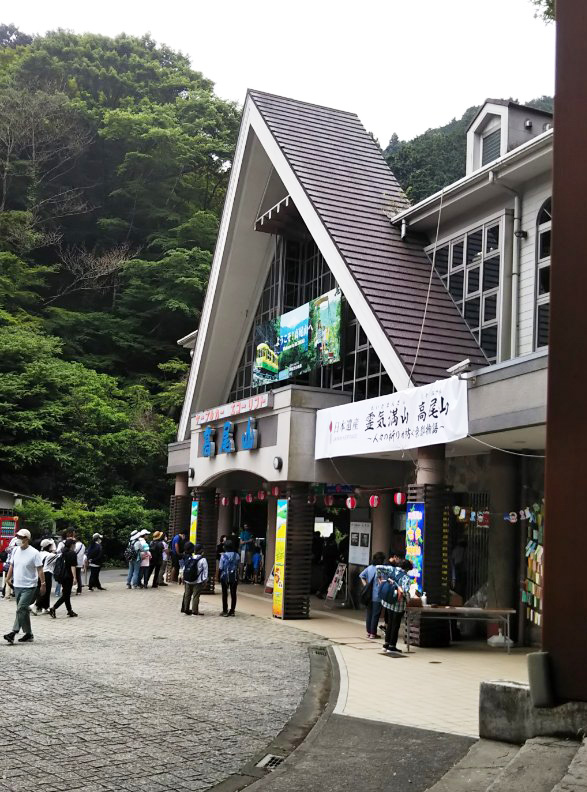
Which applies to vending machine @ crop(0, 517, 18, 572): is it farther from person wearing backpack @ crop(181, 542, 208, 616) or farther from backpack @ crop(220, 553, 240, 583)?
backpack @ crop(220, 553, 240, 583)

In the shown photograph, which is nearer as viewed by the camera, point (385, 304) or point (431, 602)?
point (431, 602)

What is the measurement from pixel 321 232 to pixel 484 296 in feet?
12.2

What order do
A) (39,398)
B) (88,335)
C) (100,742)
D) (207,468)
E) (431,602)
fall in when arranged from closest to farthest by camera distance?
(100,742) → (431,602) → (207,468) → (39,398) → (88,335)

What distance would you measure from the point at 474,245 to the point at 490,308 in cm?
143

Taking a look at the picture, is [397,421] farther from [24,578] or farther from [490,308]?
[24,578]

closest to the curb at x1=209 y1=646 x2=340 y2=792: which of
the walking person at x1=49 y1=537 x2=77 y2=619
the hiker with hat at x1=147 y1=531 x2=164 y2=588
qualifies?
the walking person at x1=49 y1=537 x2=77 y2=619

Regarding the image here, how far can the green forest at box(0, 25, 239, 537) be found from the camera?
112ft

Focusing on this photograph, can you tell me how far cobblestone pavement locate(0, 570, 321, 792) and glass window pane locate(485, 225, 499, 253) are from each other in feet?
26.8

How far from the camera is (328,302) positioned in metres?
18.7

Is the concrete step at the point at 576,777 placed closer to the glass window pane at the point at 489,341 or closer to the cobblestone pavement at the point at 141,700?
the cobblestone pavement at the point at 141,700

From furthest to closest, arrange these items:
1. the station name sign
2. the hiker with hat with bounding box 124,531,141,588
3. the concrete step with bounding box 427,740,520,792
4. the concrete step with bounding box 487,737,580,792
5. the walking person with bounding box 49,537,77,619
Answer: the hiker with hat with bounding box 124,531,141,588
the station name sign
the walking person with bounding box 49,537,77,619
the concrete step with bounding box 427,740,520,792
the concrete step with bounding box 487,737,580,792

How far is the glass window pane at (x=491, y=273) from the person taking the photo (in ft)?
53.1

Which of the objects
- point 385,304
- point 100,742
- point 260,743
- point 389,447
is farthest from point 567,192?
point 385,304

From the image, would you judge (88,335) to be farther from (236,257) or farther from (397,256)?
(397,256)
